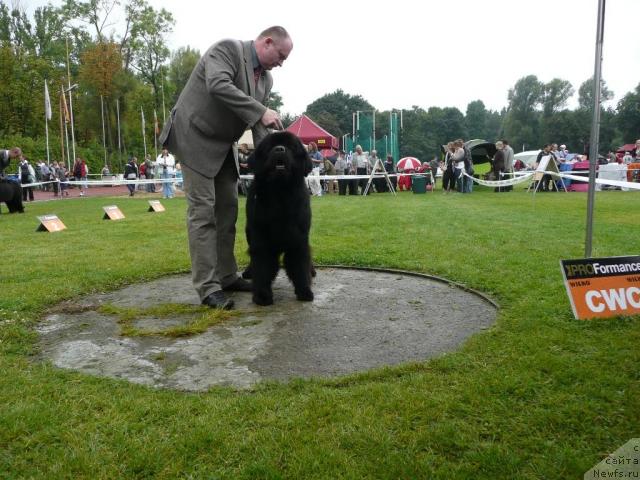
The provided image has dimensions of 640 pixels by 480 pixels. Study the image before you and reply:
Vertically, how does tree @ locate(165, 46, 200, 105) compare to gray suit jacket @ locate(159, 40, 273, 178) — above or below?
above

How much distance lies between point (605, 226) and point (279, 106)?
285ft

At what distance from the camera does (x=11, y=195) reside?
49.5ft

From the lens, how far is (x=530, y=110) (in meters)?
99.1

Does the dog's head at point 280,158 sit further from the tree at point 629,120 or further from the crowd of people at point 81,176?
the tree at point 629,120

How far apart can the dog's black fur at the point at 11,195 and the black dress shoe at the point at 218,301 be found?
13.5 meters

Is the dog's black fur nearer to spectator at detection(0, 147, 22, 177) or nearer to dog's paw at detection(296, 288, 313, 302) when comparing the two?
spectator at detection(0, 147, 22, 177)

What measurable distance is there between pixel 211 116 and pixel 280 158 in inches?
31.7

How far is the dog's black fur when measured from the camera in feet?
48.8

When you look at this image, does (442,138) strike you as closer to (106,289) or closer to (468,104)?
(468,104)

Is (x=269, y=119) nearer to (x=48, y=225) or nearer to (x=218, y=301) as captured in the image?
(x=218, y=301)

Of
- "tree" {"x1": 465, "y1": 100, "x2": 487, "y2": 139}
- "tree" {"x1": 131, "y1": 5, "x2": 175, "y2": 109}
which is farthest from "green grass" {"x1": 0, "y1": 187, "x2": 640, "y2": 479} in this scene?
"tree" {"x1": 465, "y1": 100, "x2": 487, "y2": 139}

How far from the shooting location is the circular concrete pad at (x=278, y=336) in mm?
2984

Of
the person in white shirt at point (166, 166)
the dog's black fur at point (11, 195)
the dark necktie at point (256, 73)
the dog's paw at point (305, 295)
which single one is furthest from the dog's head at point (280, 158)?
the person in white shirt at point (166, 166)

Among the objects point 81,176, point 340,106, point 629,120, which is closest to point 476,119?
point 340,106
